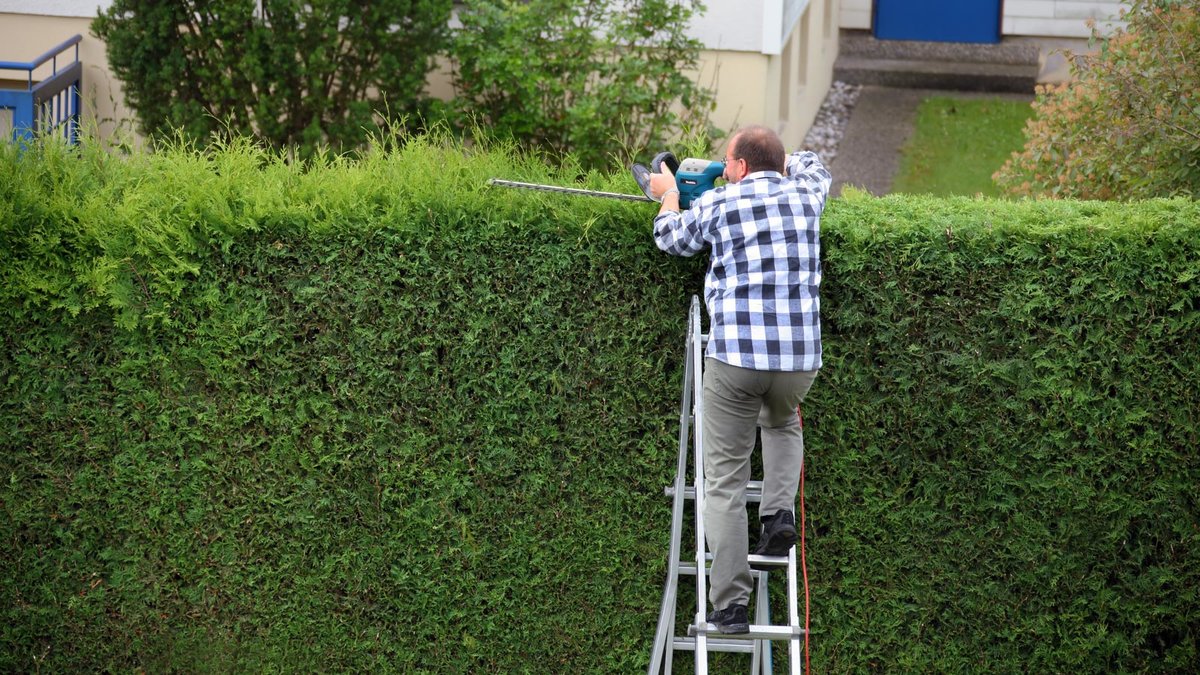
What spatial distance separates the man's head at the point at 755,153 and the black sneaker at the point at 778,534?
1301mm

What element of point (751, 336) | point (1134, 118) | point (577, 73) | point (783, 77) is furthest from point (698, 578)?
point (783, 77)

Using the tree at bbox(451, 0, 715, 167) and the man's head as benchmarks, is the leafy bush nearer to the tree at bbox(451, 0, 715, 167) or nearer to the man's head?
Result: the tree at bbox(451, 0, 715, 167)

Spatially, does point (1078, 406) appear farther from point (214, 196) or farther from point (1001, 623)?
point (214, 196)

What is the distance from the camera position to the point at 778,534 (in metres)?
4.79

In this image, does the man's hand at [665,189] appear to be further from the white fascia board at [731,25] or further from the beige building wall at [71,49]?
the beige building wall at [71,49]

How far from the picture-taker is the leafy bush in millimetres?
6848

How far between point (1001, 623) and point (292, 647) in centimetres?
310

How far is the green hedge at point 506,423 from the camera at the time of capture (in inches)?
201

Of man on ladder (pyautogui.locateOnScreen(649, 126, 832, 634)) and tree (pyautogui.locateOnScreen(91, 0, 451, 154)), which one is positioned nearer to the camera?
man on ladder (pyautogui.locateOnScreen(649, 126, 832, 634))

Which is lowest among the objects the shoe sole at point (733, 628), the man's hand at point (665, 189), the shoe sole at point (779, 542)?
the shoe sole at point (733, 628)

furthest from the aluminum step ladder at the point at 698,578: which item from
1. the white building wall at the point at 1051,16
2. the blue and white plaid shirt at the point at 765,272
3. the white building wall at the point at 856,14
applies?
the white building wall at the point at 1051,16

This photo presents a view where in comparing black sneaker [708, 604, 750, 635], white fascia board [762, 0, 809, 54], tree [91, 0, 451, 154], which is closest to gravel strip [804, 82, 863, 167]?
white fascia board [762, 0, 809, 54]

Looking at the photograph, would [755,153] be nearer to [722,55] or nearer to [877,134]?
[722,55]

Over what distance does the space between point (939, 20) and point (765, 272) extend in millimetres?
13360
